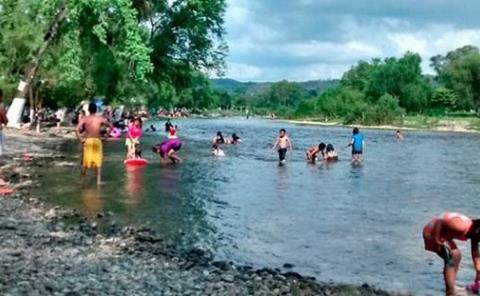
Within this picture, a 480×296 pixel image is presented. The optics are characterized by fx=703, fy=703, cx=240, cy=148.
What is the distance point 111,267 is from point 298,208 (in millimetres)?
10056

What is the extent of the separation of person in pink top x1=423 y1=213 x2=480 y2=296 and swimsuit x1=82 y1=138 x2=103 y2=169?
11866 mm

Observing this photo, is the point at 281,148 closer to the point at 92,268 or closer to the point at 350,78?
the point at 92,268

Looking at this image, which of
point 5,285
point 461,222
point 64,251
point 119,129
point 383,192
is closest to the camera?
point 5,285

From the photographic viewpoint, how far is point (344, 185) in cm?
2631

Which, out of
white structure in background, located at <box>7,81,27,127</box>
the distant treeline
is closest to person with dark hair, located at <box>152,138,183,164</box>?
white structure in background, located at <box>7,81,27,127</box>

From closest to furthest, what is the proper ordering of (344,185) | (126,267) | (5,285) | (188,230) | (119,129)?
(5,285), (126,267), (188,230), (344,185), (119,129)

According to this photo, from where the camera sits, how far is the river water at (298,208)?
12.7 meters

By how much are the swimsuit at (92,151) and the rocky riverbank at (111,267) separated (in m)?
Answer: 4.74

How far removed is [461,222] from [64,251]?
19.8ft

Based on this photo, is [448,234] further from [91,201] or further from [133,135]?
[133,135]

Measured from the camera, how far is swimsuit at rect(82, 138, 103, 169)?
19.7 m

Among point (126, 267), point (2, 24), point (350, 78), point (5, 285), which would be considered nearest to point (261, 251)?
point (126, 267)

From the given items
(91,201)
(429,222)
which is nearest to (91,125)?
(91,201)

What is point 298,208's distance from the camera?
19.7 metres
